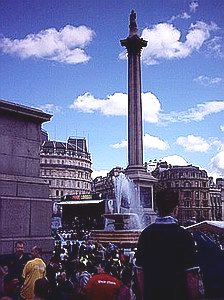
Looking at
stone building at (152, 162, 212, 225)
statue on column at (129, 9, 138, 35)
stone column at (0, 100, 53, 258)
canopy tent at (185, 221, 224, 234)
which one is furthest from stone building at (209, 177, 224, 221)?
stone column at (0, 100, 53, 258)

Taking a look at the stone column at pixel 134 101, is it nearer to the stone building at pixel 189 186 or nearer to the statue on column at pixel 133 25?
the statue on column at pixel 133 25

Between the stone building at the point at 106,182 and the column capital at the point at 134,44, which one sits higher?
the column capital at the point at 134,44

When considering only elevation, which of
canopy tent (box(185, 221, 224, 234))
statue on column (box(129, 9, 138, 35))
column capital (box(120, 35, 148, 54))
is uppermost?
statue on column (box(129, 9, 138, 35))

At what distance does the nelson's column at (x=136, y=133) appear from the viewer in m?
47.6

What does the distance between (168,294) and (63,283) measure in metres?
4.60

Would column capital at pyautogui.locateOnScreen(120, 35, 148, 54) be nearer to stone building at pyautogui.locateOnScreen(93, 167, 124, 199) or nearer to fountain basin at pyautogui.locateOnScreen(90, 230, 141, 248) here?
fountain basin at pyautogui.locateOnScreen(90, 230, 141, 248)

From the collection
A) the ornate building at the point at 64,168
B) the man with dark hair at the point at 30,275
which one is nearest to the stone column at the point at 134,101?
the man with dark hair at the point at 30,275

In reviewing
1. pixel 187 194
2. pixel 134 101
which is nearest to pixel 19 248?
pixel 134 101

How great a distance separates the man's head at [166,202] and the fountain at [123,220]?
79.9 feet

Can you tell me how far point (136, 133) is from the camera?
49938mm

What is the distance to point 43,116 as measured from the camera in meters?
12.9

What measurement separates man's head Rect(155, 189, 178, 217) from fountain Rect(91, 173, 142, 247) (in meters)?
24.4

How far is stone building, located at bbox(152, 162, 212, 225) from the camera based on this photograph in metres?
124

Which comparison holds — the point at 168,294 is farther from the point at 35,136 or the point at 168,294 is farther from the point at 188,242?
the point at 35,136
